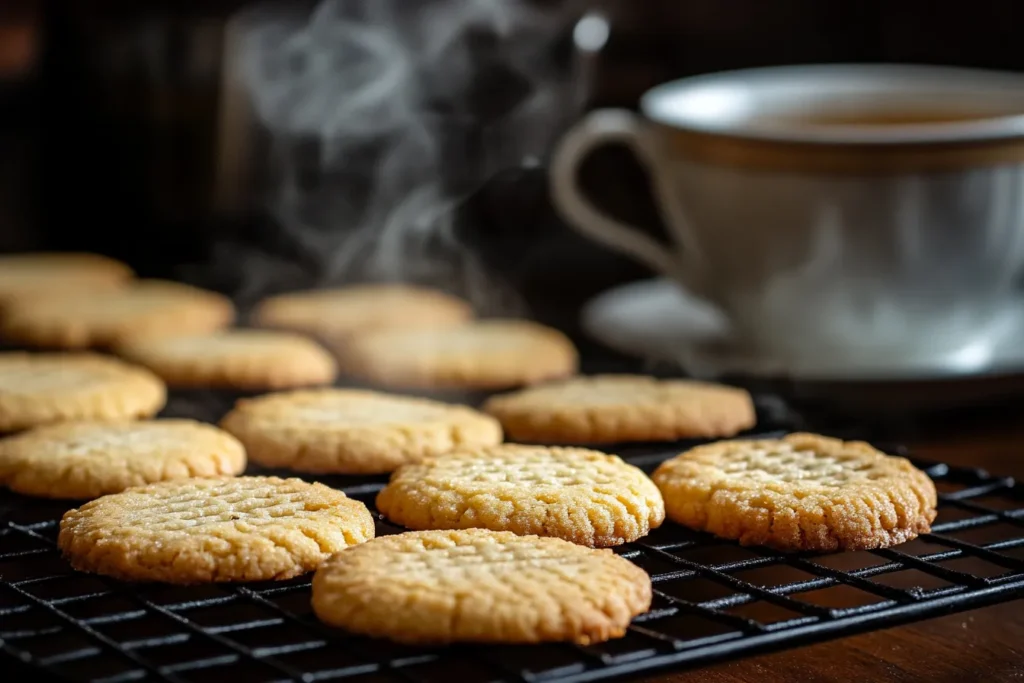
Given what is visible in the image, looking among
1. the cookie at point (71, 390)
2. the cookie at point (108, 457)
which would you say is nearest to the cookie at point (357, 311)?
the cookie at point (71, 390)

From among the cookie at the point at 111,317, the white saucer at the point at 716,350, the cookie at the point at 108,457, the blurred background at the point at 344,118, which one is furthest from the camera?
the blurred background at the point at 344,118

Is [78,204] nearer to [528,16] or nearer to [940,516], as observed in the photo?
[528,16]

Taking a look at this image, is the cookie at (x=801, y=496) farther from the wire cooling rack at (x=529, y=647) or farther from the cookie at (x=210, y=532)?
the cookie at (x=210, y=532)

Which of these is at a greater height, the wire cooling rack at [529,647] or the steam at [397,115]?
the steam at [397,115]

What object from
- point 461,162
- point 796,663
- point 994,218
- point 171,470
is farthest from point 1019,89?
point 171,470

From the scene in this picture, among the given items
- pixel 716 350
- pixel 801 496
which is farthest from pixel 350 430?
pixel 716 350

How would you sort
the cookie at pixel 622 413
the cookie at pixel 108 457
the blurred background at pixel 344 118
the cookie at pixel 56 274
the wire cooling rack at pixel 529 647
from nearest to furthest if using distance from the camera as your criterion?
the wire cooling rack at pixel 529 647 → the cookie at pixel 108 457 → the cookie at pixel 622 413 → the cookie at pixel 56 274 → the blurred background at pixel 344 118

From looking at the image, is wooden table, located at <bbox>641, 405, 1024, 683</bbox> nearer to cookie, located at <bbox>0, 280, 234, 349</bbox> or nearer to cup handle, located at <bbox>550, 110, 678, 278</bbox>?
cup handle, located at <bbox>550, 110, 678, 278</bbox>
